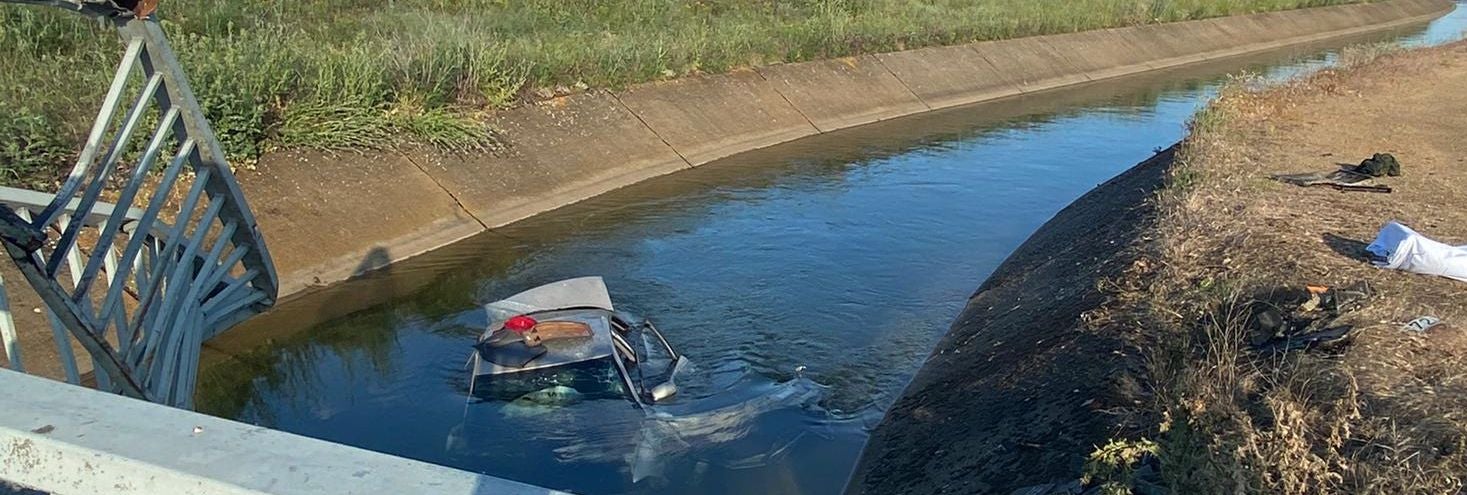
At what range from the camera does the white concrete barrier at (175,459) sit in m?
1.80

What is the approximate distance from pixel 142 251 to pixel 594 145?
32.8ft

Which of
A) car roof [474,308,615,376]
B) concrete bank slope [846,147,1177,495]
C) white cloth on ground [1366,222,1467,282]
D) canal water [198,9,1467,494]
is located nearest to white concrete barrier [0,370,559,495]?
concrete bank slope [846,147,1177,495]

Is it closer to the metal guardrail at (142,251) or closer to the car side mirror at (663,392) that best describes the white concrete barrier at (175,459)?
the metal guardrail at (142,251)

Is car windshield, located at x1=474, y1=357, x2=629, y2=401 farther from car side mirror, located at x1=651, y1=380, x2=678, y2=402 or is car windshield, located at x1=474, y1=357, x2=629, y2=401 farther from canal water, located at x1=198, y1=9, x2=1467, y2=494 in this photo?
car side mirror, located at x1=651, y1=380, x2=678, y2=402

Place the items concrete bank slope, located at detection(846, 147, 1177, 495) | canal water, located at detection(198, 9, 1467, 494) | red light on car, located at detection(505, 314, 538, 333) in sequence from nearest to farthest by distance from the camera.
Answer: concrete bank slope, located at detection(846, 147, 1177, 495), canal water, located at detection(198, 9, 1467, 494), red light on car, located at detection(505, 314, 538, 333)

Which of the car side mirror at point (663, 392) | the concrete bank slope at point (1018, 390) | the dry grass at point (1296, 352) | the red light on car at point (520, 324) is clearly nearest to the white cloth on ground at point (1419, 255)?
the dry grass at point (1296, 352)

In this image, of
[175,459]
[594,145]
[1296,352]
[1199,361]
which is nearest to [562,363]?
[1199,361]

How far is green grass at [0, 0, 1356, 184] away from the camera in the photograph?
11.8 metres

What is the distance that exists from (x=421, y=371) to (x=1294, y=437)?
6.77 meters

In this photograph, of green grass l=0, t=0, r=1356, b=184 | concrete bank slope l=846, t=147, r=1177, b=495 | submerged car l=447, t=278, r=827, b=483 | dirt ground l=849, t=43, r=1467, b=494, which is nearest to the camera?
dirt ground l=849, t=43, r=1467, b=494

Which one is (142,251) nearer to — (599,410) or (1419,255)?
(599,410)

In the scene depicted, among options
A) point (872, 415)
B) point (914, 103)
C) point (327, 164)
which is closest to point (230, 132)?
point (327, 164)

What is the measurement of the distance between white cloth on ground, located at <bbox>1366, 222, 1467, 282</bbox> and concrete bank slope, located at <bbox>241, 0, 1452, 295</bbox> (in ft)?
31.4

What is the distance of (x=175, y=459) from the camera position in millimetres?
1865
